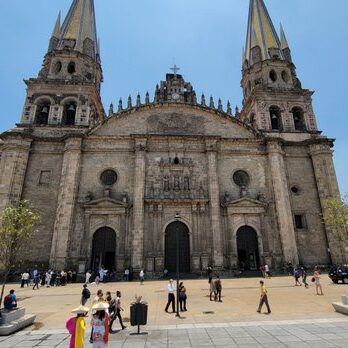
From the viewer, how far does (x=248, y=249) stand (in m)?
25.4

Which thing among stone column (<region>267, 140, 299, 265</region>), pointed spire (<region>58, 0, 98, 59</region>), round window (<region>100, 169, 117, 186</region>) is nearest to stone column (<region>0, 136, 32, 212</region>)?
round window (<region>100, 169, 117, 186</region>)

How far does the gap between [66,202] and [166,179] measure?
9378 millimetres

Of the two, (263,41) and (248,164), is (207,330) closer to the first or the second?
(248,164)

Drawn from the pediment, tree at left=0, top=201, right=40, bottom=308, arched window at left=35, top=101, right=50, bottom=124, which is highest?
arched window at left=35, top=101, right=50, bottom=124

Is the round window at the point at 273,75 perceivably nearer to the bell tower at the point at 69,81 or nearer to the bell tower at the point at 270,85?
the bell tower at the point at 270,85

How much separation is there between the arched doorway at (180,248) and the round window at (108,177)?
23.2ft

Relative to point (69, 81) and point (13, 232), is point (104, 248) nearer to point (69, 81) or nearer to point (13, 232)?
point (13, 232)

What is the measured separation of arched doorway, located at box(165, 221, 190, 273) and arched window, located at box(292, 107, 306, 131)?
61.1ft

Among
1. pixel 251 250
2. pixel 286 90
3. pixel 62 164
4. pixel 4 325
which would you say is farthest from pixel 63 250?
pixel 286 90

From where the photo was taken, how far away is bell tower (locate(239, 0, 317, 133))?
103 feet

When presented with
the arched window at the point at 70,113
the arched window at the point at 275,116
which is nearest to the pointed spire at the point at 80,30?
the arched window at the point at 70,113

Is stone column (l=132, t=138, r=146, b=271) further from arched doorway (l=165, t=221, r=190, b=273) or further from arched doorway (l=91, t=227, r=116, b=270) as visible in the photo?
arched doorway (l=165, t=221, r=190, b=273)

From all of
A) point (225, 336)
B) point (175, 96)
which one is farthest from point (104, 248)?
point (175, 96)

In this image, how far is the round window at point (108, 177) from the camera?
26.7 metres
